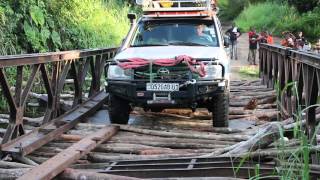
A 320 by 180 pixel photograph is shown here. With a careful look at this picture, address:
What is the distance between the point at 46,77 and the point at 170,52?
72.3 inches

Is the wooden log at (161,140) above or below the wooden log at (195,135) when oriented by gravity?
below

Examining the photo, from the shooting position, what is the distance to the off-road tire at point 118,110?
797cm

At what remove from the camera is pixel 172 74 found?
737 centimetres

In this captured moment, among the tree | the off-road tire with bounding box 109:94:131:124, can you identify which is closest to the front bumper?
the off-road tire with bounding box 109:94:131:124

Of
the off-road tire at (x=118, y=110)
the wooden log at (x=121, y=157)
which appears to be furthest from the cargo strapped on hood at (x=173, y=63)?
the wooden log at (x=121, y=157)

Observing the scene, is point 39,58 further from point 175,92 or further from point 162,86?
point 175,92

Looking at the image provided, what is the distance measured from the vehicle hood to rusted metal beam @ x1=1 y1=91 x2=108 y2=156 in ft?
3.78

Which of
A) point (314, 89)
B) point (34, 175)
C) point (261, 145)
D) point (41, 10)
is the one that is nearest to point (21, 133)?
point (34, 175)

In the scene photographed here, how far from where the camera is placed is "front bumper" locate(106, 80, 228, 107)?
7359mm

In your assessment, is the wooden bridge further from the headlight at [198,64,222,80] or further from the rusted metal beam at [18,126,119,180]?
the headlight at [198,64,222,80]

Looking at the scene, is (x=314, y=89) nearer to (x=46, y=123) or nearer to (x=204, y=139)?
(x=204, y=139)

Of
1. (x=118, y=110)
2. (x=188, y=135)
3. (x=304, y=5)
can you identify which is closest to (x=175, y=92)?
(x=188, y=135)

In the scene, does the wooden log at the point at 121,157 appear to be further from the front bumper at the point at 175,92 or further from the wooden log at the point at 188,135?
the front bumper at the point at 175,92

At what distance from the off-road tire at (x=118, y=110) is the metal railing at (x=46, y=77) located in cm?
80
